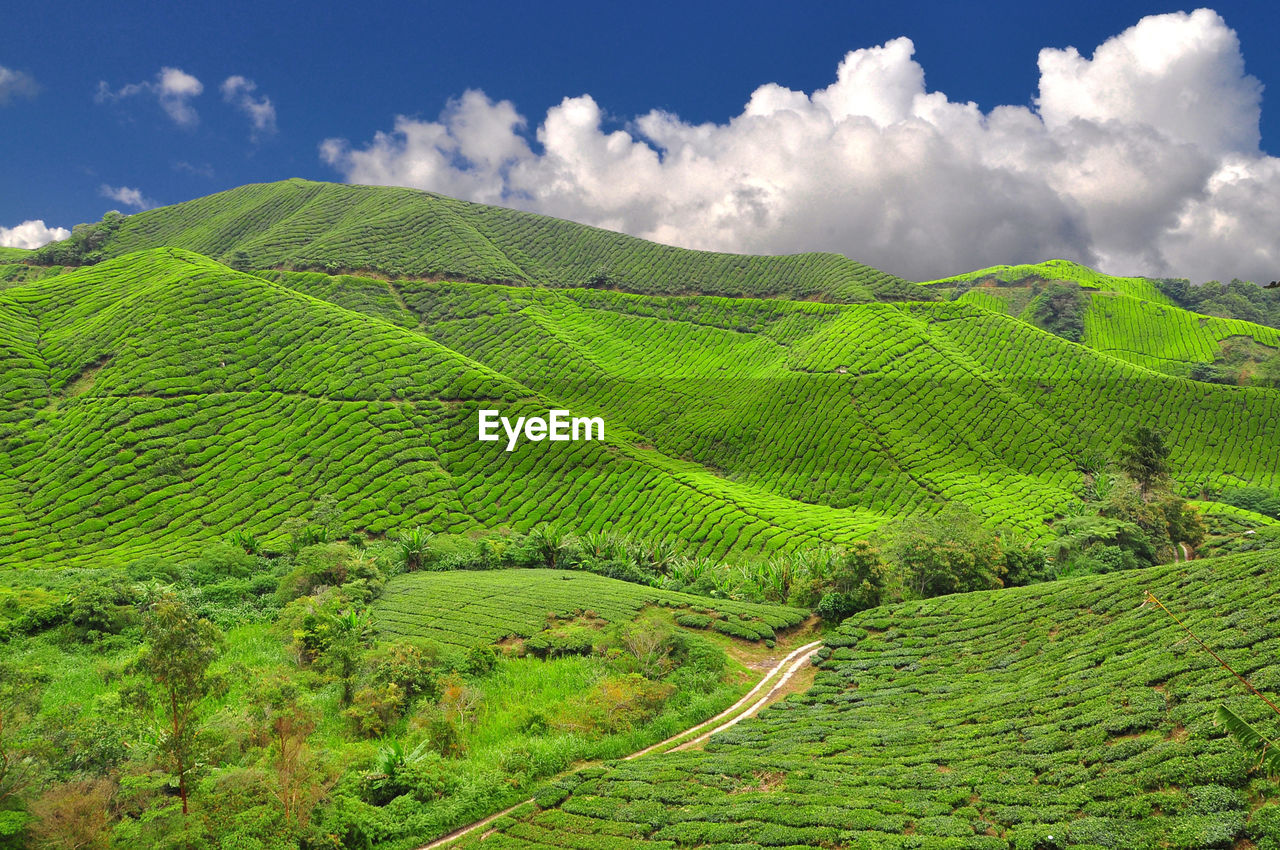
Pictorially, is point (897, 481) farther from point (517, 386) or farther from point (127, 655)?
point (127, 655)

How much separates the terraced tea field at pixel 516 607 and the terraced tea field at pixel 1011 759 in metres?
10.0

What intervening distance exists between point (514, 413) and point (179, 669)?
211ft

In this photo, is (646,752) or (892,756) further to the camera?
(646,752)

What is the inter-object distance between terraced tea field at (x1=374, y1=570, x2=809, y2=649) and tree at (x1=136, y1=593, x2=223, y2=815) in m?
16.0

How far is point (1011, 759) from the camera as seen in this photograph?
669 inches

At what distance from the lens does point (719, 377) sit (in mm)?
110625

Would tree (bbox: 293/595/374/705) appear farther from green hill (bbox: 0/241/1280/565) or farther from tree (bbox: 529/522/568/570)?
green hill (bbox: 0/241/1280/565)

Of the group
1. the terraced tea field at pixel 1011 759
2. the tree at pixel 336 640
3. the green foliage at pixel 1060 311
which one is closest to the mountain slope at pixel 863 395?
the terraced tea field at pixel 1011 759

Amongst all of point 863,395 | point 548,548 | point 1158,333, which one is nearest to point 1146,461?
point 863,395

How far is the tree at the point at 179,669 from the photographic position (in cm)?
1414

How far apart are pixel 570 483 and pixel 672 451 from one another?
79.6 ft

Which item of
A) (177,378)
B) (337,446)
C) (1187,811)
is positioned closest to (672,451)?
(337,446)

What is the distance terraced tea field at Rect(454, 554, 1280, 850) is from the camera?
1338 centimetres

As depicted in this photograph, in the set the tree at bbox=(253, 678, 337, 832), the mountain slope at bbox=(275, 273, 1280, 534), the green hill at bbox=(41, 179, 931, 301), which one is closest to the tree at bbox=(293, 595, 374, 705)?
the tree at bbox=(253, 678, 337, 832)
